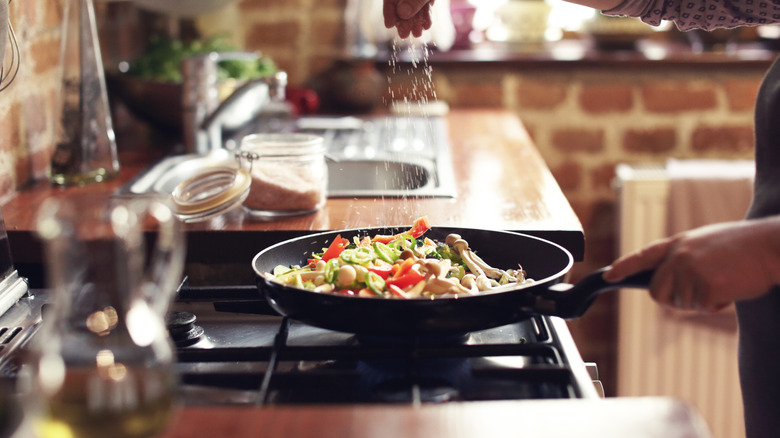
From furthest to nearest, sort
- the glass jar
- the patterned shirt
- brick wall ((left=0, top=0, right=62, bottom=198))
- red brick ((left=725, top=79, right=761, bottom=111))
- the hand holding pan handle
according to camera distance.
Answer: red brick ((left=725, top=79, right=761, bottom=111)) < brick wall ((left=0, top=0, right=62, bottom=198)) < the glass jar < the patterned shirt < the hand holding pan handle

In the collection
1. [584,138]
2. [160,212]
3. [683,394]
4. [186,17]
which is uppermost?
[186,17]

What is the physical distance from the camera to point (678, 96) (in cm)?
268

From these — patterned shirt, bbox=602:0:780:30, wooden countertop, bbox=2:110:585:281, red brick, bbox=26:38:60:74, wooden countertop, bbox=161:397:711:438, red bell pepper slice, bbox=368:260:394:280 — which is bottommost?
wooden countertop, bbox=161:397:711:438

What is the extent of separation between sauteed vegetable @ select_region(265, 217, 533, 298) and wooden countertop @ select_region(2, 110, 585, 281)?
0.73 ft

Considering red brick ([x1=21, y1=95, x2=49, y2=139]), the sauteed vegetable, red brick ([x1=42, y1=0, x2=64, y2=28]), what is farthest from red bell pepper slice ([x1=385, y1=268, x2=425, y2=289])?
red brick ([x1=42, y1=0, x2=64, y2=28])

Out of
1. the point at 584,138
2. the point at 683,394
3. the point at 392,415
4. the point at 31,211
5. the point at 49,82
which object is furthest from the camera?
the point at 584,138

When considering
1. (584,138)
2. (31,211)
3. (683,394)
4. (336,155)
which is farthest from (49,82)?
(683,394)

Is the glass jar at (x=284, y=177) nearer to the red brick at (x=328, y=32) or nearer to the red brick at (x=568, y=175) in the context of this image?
the red brick at (x=328, y=32)

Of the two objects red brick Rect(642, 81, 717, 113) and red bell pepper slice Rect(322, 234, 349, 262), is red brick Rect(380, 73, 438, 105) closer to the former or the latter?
red brick Rect(642, 81, 717, 113)

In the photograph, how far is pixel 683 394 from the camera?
2471 mm

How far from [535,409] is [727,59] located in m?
2.22

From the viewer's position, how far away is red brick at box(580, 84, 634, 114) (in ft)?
8.77

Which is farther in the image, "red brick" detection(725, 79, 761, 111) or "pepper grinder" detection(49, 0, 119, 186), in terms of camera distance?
"red brick" detection(725, 79, 761, 111)

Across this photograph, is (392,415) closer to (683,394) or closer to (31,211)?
(31,211)
